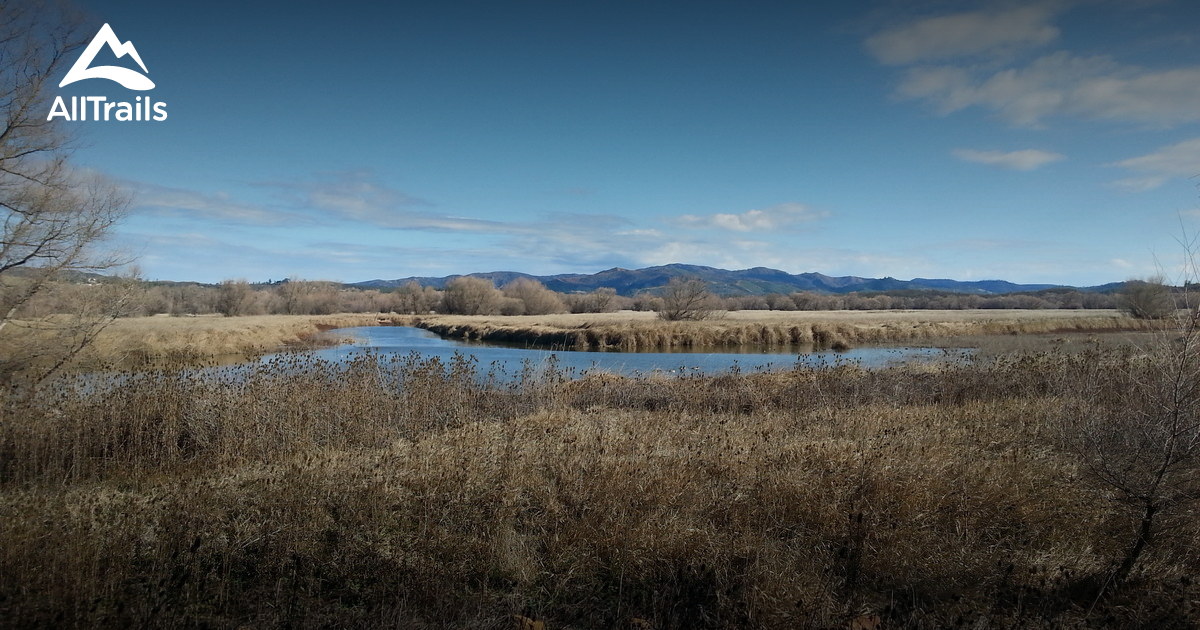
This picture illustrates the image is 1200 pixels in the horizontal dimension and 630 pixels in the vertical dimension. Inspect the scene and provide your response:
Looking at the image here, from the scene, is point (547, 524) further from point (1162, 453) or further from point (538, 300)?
point (538, 300)

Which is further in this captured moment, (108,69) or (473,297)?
(473,297)

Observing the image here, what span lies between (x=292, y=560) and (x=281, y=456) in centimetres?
329

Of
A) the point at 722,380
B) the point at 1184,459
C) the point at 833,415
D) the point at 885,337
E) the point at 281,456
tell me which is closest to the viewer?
the point at 1184,459

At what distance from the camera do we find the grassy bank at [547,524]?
14.0ft

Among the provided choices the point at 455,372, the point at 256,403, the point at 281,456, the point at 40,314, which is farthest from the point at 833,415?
the point at 40,314

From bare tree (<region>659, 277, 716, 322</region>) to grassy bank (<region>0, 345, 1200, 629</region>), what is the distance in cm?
3692

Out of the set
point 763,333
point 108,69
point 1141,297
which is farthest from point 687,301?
point 108,69

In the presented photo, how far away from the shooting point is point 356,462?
7.00 metres

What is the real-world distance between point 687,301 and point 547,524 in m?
41.9

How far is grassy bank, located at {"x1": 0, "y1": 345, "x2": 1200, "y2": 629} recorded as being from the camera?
14.0 ft

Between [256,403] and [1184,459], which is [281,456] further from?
[1184,459]

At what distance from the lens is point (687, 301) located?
153 ft

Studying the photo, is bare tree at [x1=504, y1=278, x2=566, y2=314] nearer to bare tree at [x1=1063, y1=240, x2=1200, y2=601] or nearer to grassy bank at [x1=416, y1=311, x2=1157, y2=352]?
grassy bank at [x1=416, y1=311, x2=1157, y2=352]

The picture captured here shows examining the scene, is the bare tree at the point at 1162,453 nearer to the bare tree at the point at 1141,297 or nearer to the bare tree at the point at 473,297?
the bare tree at the point at 1141,297
